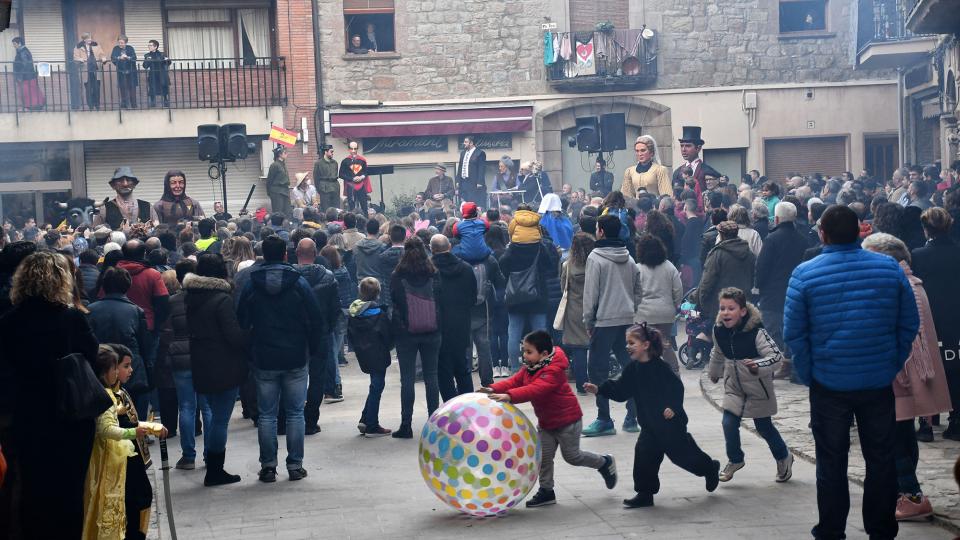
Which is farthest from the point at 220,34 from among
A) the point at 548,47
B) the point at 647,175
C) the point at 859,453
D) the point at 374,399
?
the point at 859,453

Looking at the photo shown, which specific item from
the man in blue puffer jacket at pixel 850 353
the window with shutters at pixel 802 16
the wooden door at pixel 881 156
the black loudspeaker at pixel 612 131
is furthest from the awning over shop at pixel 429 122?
the man in blue puffer jacket at pixel 850 353

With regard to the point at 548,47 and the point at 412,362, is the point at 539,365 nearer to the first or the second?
the point at 412,362

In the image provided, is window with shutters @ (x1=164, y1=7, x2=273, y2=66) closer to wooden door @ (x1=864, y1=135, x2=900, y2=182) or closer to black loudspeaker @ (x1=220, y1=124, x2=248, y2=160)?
black loudspeaker @ (x1=220, y1=124, x2=248, y2=160)

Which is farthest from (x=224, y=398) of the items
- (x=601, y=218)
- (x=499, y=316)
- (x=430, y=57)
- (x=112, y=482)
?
(x=430, y=57)

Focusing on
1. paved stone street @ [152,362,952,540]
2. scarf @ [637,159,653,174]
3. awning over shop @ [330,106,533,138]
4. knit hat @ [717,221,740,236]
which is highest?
awning over shop @ [330,106,533,138]

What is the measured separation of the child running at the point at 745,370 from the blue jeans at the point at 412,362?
123 inches

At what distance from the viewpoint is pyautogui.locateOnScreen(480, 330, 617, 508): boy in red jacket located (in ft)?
27.2

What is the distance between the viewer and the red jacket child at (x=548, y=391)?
823cm

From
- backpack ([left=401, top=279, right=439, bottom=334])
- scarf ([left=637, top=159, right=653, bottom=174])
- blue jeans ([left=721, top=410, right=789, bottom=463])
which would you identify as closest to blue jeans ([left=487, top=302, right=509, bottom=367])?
backpack ([left=401, top=279, right=439, bottom=334])

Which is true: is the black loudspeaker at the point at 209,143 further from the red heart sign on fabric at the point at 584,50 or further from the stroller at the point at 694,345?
the red heart sign on fabric at the point at 584,50

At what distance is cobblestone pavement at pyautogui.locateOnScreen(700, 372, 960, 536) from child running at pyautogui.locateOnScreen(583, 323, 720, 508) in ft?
4.26

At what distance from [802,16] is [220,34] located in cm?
1366

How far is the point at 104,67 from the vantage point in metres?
29.3

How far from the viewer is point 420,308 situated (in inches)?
442
